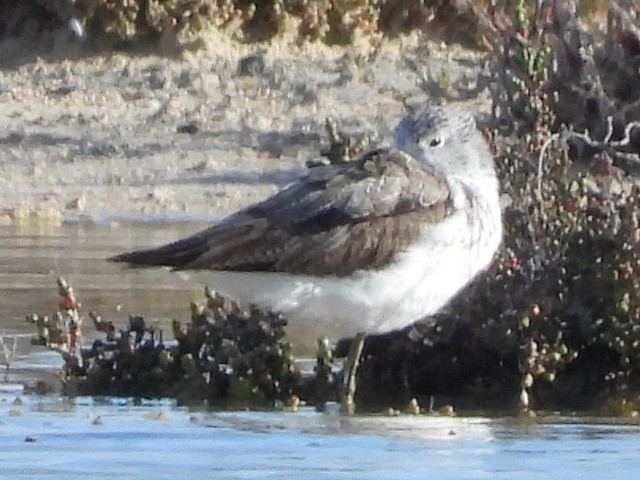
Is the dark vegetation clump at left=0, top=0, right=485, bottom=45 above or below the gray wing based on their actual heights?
above

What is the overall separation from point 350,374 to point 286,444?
1085 millimetres

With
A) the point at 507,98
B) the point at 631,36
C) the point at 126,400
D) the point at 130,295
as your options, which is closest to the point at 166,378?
the point at 126,400

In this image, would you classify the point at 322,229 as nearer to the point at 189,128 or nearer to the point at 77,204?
the point at 77,204

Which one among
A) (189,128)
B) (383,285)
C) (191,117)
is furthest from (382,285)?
(191,117)

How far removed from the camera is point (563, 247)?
851 centimetres

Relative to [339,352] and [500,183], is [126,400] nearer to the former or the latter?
[339,352]

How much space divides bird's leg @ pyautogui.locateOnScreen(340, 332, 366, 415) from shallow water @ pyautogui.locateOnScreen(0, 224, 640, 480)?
161mm

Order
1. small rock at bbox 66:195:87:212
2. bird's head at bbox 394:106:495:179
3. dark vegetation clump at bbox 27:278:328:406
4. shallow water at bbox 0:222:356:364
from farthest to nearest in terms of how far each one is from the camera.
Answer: small rock at bbox 66:195:87:212 → shallow water at bbox 0:222:356:364 → bird's head at bbox 394:106:495:179 → dark vegetation clump at bbox 27:278:328:406

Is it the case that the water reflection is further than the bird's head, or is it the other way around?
the water reflection

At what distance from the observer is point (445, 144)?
8.73 metres

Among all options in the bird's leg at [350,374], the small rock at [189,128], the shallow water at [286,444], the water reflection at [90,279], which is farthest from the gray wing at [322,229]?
the small rock at [189,128]

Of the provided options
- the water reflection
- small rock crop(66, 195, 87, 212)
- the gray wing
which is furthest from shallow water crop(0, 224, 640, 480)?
small rock crop(66, 195, 87, 212)

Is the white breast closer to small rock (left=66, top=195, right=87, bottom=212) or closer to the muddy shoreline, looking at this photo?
the muddy shoreline

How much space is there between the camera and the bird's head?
868 centimetres
